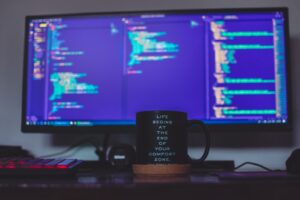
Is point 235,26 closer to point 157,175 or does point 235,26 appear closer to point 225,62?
point 225,62

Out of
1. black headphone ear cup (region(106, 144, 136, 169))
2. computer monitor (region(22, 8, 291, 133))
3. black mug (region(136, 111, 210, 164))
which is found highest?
computer monitor (region(22, 8, 291, 133))

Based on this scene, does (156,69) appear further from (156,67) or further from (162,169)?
(162,169)

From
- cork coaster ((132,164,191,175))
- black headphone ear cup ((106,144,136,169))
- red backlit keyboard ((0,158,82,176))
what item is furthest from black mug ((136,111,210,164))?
black headphone ear cup ((106,144,136,169))

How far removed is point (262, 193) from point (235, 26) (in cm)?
59

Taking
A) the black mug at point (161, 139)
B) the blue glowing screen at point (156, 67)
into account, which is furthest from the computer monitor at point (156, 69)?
the black mug at point (161, 139)

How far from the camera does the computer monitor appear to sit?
0.98 metres

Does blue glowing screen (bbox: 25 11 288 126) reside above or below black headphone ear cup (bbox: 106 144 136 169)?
above

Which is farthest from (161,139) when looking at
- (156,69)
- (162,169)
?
(156,69)

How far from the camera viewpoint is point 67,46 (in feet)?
3.40

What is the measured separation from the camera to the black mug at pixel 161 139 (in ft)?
2.27

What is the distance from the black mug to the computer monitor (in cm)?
28

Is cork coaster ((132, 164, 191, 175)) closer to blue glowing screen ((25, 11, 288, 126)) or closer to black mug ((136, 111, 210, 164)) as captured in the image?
black mug ((136, 111, 210, 164))

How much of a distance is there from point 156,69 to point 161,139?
13.5 inches

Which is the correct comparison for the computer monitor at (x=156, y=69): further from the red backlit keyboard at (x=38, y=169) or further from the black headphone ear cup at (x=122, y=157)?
the red backlit keyboard at (x=38, y=169)
